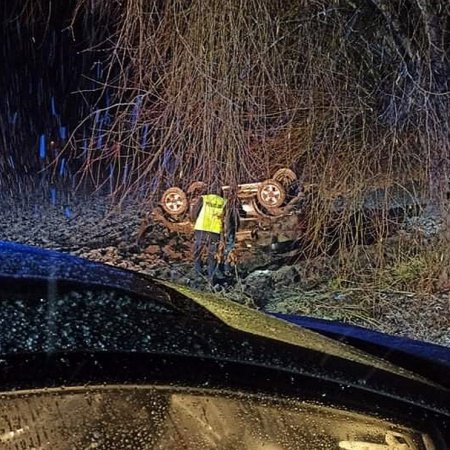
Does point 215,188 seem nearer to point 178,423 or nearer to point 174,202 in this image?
point 174,202

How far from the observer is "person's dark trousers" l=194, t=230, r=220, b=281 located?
7.02 meters

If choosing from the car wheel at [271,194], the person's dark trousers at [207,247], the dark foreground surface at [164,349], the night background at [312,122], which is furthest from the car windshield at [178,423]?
the person's dark trousers at [207,247]

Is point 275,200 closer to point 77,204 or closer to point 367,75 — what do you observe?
point 367,75

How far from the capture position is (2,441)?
146 cm

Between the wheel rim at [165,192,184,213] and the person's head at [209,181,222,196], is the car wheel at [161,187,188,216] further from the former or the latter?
the person's head at [209,181,222,196]

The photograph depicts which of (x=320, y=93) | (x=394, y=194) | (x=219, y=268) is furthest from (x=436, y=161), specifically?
(x=219, y=268)

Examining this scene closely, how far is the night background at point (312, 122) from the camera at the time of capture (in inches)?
205

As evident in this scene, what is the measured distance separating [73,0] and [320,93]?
2.79m

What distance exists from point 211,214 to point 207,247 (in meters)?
0.64

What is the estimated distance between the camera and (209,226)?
6855 mm

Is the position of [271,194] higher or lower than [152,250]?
higher

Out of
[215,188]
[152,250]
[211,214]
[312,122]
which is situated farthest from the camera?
[152,250]

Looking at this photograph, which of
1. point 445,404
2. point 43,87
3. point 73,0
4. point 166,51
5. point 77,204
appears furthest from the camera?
point 43,87

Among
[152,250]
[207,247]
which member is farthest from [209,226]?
[152,250]
